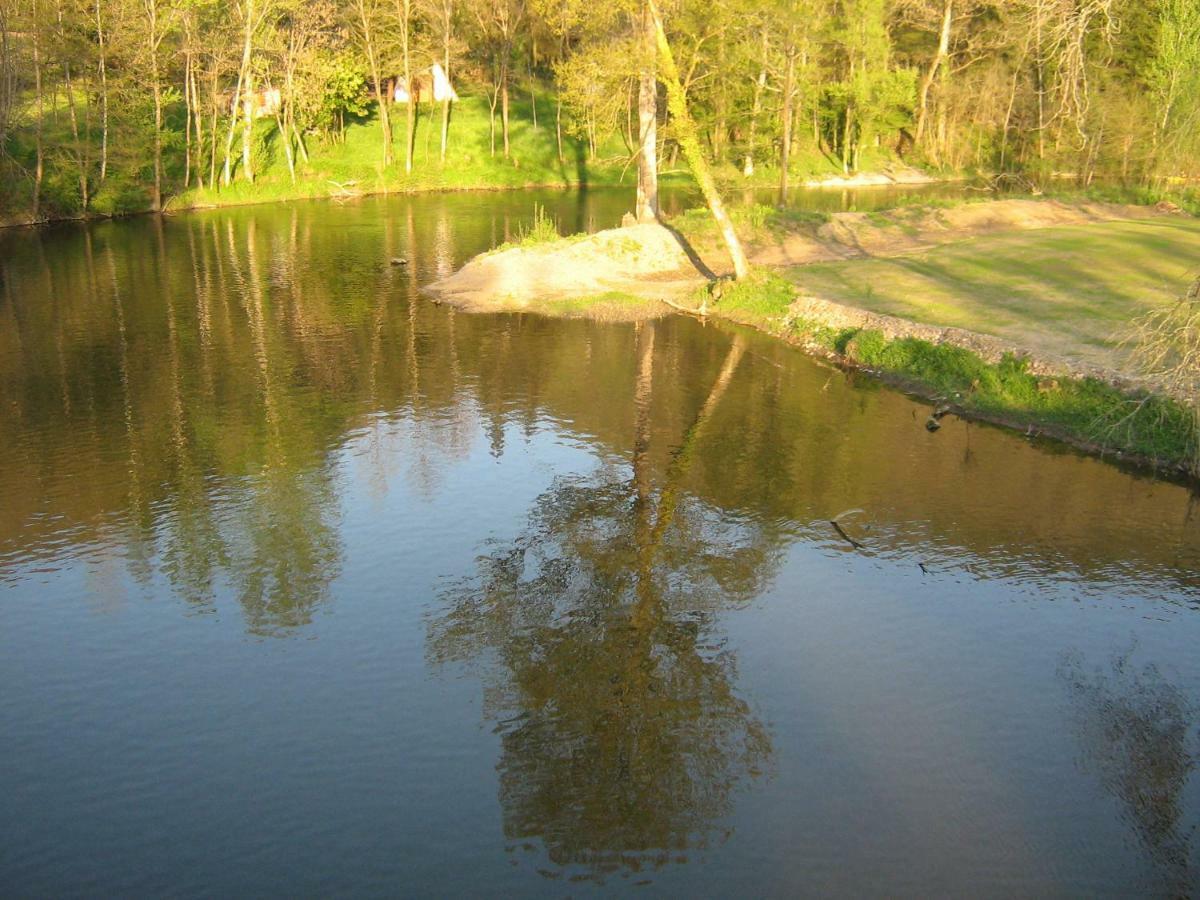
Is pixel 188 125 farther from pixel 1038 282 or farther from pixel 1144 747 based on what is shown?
pixel 1144 747

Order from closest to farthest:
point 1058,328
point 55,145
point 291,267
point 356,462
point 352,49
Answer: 1. point 356,462
2. point 1058,328
3. point 291,267
4. point 55,145
5. point 352,49

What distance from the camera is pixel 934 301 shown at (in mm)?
33375

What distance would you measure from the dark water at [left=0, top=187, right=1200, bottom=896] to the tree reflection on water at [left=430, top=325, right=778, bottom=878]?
6cm

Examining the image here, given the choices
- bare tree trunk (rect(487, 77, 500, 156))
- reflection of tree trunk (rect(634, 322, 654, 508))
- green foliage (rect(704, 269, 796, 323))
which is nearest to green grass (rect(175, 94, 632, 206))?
Answer: bare tree trunk (rect(487, 77, 500, 156))

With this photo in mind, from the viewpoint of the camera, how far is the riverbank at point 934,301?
24.0 m

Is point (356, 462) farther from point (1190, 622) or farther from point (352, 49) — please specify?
point (352, 49)

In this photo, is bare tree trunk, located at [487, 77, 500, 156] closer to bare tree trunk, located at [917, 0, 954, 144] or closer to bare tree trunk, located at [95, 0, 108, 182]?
bare tree trunk, located at [95, 0, 108, 182]

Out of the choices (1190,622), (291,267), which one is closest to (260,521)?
(1190,622)

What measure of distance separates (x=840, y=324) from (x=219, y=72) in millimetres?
46913

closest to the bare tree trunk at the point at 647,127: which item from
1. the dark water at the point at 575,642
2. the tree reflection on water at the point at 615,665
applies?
the dark water at the point at 575,642

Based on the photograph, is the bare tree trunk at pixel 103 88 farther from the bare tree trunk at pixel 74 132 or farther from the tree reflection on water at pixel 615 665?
the tree reflection on water at pixel 615 665

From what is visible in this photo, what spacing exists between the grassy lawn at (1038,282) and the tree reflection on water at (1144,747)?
40.6 feet

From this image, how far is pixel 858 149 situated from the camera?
81438 mm

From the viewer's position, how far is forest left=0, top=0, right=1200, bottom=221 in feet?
144
